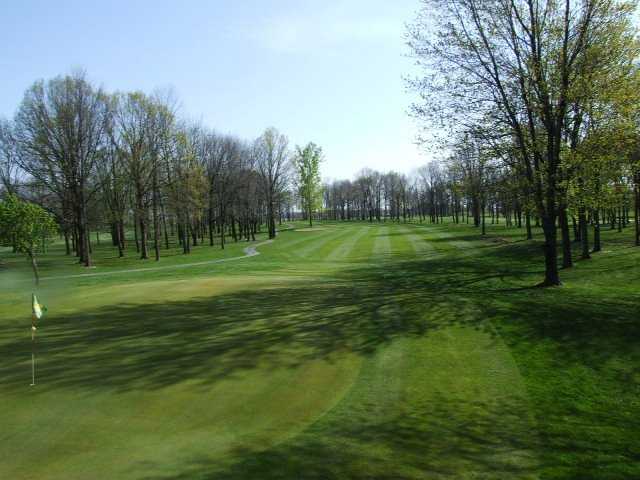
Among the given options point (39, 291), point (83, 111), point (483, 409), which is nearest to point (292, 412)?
point (483, 409)

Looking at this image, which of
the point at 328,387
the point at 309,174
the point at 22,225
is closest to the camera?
the point at 328,387

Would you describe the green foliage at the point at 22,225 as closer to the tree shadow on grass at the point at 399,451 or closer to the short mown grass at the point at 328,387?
the short mown grass at the point at 328,387

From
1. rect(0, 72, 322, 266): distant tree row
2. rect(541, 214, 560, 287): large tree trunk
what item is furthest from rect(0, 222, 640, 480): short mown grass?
rect(0, 72, 322, 266): distant tree row

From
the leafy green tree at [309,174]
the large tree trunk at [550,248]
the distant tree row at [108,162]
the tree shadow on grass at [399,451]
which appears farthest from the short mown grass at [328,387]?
the leafy green tree at [309,174]

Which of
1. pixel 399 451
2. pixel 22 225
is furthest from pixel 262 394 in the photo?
pixel 22 225

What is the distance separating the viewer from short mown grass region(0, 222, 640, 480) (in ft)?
22.2

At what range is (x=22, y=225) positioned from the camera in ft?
92.5

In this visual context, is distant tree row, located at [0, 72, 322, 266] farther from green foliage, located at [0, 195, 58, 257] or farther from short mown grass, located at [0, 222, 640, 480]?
short mown grass, located at [0, 222, 640, 480]

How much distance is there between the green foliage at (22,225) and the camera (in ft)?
90.4

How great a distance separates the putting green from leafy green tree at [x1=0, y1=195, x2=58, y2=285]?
40.7ft

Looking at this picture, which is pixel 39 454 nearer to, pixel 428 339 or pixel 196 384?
pixel 196 384

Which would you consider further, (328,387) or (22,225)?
(22,225)

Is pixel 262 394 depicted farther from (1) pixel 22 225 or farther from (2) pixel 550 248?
(1) pixel 22 225

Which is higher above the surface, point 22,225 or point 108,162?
point 108,162
